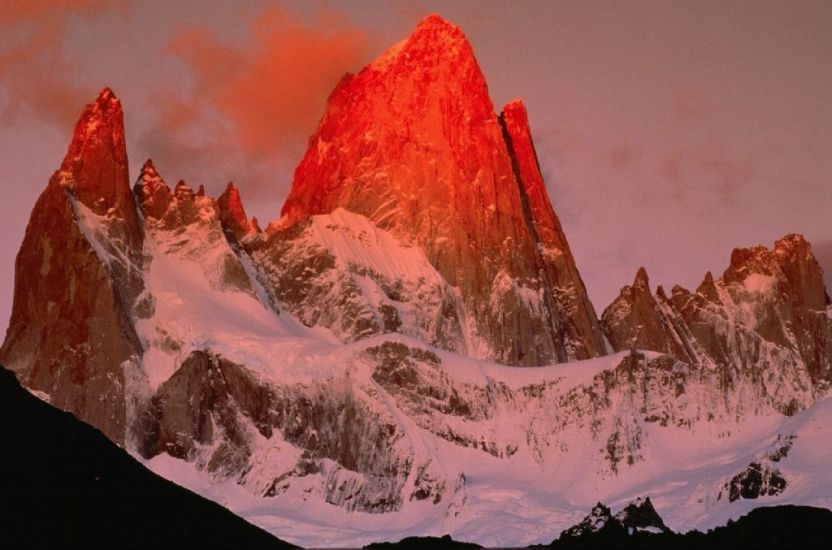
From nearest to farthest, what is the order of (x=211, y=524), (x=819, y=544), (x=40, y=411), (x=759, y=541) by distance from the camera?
(x=40, y=411) < (x=211, y=524) < (x=819, y=544) < (x=759, y=541)

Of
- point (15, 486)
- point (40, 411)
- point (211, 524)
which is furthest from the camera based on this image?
point (211, 524)

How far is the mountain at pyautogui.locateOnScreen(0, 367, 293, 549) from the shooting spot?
87.4 metres

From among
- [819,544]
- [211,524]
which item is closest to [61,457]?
[211,524]

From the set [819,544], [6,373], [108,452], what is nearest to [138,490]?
[108,452]

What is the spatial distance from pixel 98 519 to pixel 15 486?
4.77 metres

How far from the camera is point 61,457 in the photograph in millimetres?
90875

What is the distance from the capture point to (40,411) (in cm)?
9300

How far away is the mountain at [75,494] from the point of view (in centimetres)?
8744

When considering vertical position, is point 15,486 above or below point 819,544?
below

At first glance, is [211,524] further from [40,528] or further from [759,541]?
[759,541]

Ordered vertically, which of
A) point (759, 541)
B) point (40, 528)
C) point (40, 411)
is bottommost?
point (40, 528)

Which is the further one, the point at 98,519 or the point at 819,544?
the point at 819,544

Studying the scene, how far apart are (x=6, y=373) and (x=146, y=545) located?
10573 millimetres

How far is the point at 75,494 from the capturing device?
89750mm
